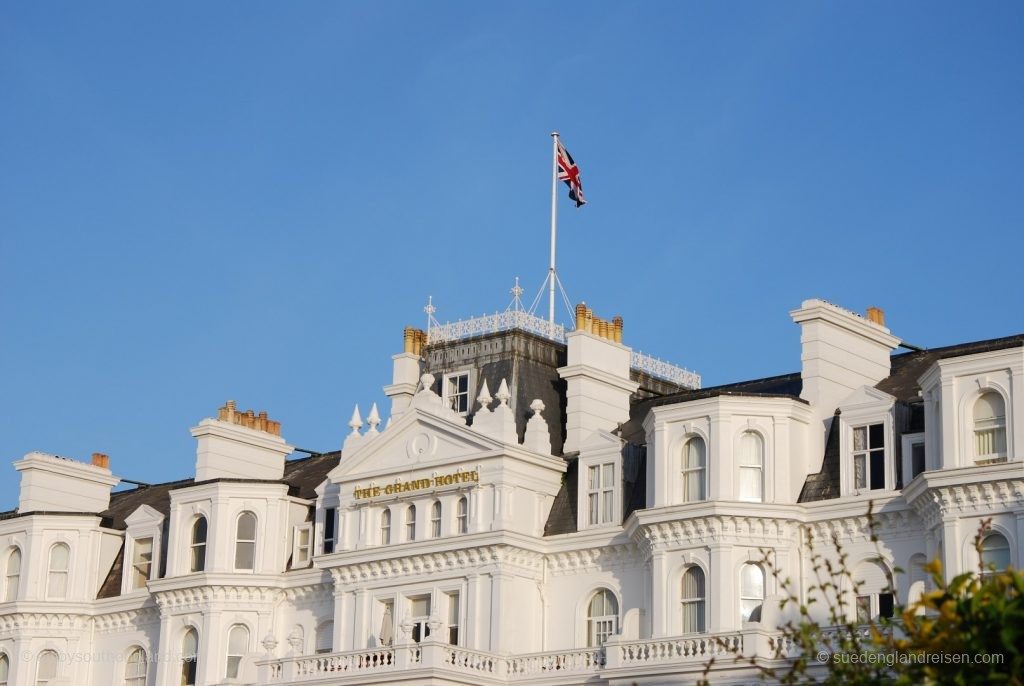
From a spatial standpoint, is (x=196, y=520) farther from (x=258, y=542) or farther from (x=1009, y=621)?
(x=1009, y=621)

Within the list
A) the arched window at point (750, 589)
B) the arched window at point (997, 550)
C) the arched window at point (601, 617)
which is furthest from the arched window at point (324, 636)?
the arched window at point (997, 550)

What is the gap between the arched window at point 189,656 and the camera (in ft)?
194

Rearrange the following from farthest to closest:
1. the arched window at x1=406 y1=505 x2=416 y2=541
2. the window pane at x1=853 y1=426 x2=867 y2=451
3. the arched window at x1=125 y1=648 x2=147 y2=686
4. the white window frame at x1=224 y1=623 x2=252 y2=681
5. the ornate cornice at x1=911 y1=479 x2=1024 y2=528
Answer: the arched window at x1=125 y1=648 x2=147 y2=686 → the white window frame at x1=224 y1=623 x2=252 y2=681 → the arched window at x1=406 y1=505 x2=416 y2=541 → the window pane at x1=853 y1=426 x2=867 y2=451 → the ornate cornice at x1=911 y1=479 x2=1024 y2=528

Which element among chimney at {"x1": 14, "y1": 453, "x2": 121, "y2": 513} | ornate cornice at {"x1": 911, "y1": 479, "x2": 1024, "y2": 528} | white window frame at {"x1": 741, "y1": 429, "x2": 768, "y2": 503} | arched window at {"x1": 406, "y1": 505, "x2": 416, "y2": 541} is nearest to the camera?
ornate cornice at {"x1": 911, "y1": 479, "x2": 1024, "y2": 528}

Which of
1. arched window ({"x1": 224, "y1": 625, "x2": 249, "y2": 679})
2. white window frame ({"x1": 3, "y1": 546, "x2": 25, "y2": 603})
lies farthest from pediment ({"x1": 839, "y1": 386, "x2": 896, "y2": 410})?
white window frame ({"x1": 3, "y1": 546, "x2": 25, "y2": 603})

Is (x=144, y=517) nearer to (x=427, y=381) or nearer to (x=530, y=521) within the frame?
(x=427, y=381)

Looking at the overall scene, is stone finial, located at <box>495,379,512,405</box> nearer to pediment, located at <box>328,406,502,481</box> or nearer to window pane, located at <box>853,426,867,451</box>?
pediment, located at <box>328,406,502,481</box>

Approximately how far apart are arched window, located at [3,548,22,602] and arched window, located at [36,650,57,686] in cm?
227

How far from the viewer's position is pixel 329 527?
191ft

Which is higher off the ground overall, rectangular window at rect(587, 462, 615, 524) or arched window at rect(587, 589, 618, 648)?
rectangular window at rect(587, 462, 615, 524)

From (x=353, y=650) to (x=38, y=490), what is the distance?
1980 cm

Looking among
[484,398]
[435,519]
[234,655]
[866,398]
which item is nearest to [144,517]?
[234,655]

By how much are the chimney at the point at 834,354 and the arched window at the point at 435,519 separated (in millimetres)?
11316

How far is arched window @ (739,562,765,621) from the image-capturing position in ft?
158
